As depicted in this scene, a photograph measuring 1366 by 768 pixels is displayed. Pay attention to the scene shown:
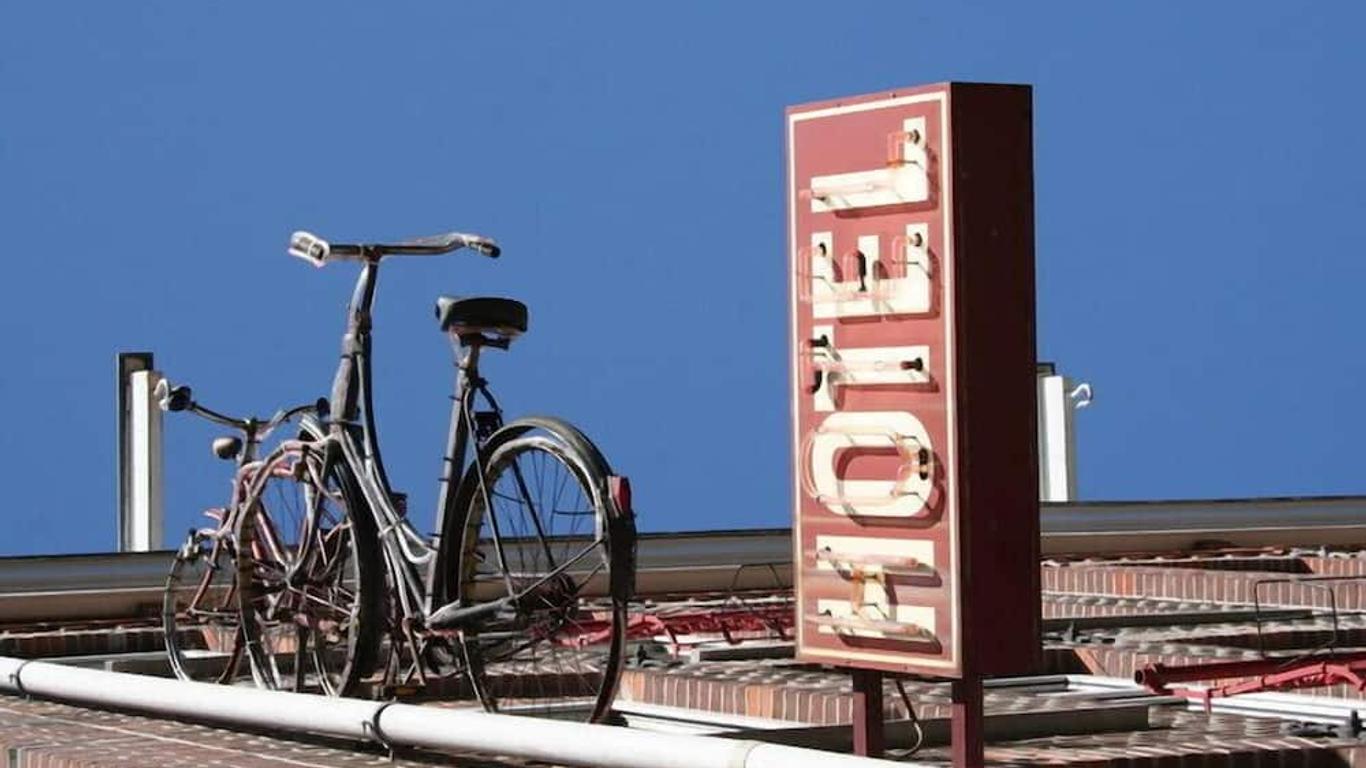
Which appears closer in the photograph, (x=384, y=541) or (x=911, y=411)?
(x=911, y=411)

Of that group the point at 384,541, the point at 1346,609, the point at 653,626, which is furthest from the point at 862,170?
the point at 1346,609

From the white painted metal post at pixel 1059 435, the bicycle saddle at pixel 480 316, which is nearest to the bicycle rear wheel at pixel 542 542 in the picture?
the bicycle saddle at pixel 480 316

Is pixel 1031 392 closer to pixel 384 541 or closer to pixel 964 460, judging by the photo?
pixel 964 460

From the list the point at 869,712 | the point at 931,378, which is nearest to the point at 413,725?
the point at 869,712

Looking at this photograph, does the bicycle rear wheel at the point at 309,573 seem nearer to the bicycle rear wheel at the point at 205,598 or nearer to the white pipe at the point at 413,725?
the bicycle rear wheel at the point at 205,598

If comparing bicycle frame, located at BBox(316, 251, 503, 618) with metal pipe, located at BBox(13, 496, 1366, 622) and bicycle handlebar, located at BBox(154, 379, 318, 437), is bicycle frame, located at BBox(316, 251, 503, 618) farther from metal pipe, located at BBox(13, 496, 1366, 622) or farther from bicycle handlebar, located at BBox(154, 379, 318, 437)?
metal pipe, located at BBox(13, 496, 1366, 622)

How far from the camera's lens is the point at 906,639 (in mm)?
4824

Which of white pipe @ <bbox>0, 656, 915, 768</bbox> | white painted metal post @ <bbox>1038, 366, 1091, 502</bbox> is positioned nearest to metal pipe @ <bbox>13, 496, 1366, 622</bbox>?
white painted metal post @ <bbox>1038, 366, 1091, 502</bbox>

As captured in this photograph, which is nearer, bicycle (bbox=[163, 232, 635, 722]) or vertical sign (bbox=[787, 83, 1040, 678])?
vertical sign (bbox=[787, 83, 1040, 678])

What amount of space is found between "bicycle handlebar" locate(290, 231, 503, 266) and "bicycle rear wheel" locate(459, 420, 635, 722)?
560 millimetres

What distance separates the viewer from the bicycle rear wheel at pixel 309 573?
5742mm

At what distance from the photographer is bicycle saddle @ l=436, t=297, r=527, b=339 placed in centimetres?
538

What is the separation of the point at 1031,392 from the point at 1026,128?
1.39 feet

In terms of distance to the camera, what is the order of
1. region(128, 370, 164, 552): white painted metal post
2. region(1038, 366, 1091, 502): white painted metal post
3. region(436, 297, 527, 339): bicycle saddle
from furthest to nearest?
region(1038, 366, 1091, 502): white painted metal post → region(128, 370, 164, 552): white painted metal post → region(436, 297, 527, 339): bicycle saddle
